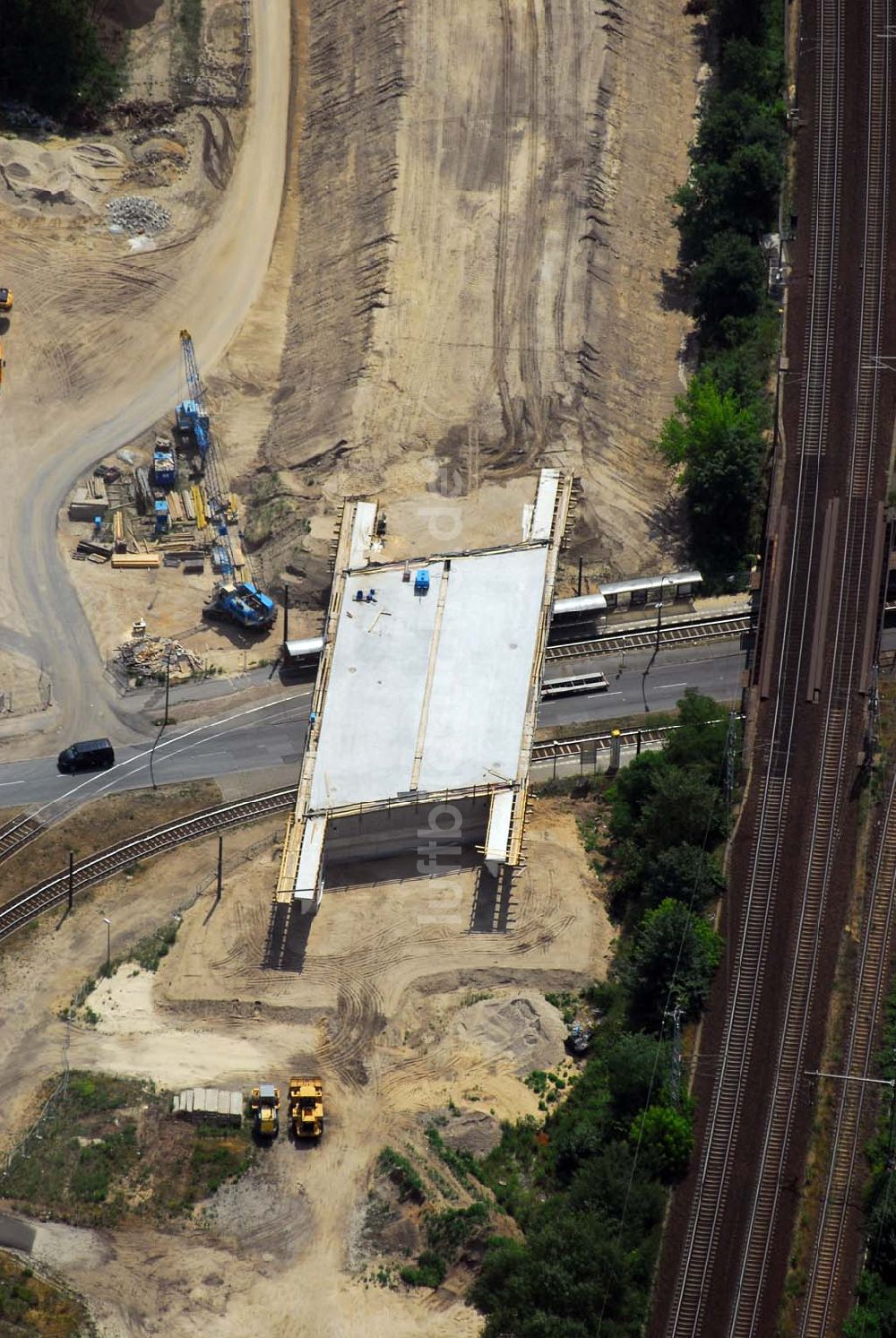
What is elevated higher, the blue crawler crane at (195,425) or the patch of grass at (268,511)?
the blue crawler crane at (195,425)

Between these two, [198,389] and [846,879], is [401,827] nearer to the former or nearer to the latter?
[846,879]

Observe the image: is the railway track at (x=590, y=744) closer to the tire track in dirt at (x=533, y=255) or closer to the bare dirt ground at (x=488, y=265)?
the bare dirt ground at (x=488, y=265)

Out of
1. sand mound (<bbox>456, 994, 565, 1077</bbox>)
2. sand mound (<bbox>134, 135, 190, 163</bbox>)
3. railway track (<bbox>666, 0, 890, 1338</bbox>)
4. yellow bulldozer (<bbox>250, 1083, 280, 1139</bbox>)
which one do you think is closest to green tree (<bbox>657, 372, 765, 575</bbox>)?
railway track (<bbox>666, 0, 890, 1338</bbox>)

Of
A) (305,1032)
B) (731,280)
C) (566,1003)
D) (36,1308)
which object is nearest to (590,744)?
(566,1003)

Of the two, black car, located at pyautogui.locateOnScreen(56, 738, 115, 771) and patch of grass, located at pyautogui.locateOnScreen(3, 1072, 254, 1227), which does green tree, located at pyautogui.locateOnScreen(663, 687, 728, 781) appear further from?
black car, located at pyautogui.locateOnScreen(56, 738, 115, 771)

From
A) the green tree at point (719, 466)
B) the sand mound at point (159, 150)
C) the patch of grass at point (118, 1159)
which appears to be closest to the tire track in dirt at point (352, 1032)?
the patch of grass at point (118, 1159)

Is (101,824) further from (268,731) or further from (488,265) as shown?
(488,265)
